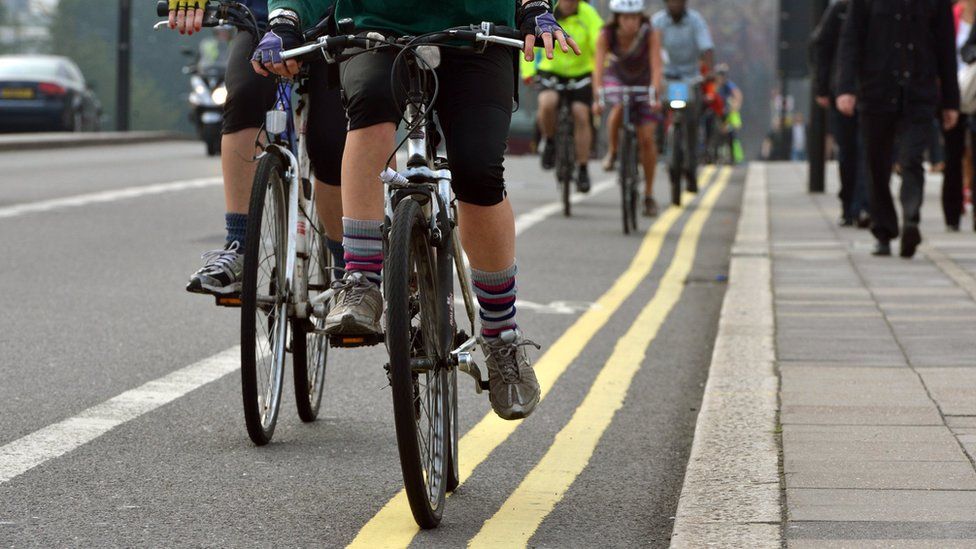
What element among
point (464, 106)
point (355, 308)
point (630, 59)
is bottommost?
point (355, 308)

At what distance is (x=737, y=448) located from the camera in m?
5.21

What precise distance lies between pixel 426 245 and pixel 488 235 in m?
0.33

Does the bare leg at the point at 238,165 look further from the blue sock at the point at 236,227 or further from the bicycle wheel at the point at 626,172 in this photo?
the bicycle wheel at the point at 626,172

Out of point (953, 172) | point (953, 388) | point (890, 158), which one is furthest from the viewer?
point (953, 172)

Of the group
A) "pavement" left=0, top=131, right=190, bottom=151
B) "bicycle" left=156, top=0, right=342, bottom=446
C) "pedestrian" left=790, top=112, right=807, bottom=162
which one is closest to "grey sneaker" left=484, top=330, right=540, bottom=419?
"bicycle" left=156, top=0, right=342, bottom=446

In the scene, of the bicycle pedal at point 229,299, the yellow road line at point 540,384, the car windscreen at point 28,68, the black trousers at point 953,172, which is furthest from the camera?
the car windscreen at point 28,68

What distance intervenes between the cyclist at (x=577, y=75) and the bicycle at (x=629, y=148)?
0.77m

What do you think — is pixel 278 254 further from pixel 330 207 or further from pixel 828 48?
pixel 828 48

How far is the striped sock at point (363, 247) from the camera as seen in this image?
460 centimetres

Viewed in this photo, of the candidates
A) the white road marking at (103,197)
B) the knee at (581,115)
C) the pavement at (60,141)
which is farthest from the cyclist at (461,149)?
the pavement at (60,141)

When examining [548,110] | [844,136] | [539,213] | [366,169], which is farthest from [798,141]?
[366,169]

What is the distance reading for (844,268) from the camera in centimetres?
1079

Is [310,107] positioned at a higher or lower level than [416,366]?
higher

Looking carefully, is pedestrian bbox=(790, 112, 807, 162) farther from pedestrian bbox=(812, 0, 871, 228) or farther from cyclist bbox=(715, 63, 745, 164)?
pedestrian bbox=(812, 0, 871, 228)
